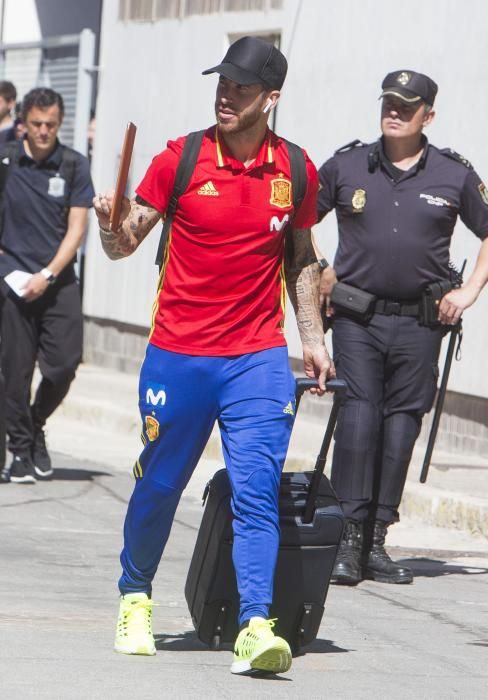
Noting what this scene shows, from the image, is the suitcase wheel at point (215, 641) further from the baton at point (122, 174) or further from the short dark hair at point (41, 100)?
the short dark hair at point (41, 100)

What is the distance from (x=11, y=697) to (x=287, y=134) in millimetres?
9588

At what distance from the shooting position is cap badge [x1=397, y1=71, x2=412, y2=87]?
7.83m

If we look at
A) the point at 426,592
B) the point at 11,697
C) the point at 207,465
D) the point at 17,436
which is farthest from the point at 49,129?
the point at 11,697

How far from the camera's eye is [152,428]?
19.5ft

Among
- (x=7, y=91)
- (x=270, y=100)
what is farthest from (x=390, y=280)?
(x=7, y=91)

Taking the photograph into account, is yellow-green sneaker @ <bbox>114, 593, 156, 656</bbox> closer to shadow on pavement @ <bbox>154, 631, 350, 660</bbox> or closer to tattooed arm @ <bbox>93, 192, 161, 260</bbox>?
shadow on pavement @ <bbox>154, 631, 350, 660</bbox>

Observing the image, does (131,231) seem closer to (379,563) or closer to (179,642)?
(179,642)

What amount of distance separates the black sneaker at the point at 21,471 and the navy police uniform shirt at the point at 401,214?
117 inches

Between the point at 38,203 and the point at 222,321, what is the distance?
4513mm

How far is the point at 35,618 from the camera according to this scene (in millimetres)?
6555

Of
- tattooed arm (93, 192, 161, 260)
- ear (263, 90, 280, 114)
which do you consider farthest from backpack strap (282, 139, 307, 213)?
tattooed arm (93, 192, 161, 260)

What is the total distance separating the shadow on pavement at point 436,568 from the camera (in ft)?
27.4

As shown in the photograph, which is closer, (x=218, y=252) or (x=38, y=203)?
(x=218, y=252)

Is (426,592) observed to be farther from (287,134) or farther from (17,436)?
(287,134)
